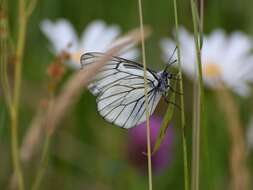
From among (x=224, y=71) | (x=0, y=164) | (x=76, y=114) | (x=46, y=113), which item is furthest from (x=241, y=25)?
(x=46, y=113)

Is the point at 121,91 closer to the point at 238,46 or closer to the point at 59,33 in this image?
the point at 59,33

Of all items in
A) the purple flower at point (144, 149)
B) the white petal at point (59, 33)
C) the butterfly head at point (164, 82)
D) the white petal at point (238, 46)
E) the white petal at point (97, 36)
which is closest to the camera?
the butterfly head at point (164, 82)

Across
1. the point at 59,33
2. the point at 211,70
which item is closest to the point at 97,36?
the point at 59,33

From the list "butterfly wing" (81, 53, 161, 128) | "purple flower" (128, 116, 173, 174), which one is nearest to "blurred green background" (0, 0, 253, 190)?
"purple flower" (128, 116, 173, 174)

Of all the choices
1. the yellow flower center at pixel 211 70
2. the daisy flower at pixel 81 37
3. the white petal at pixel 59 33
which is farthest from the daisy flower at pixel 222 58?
the white petal at pixel 59 33

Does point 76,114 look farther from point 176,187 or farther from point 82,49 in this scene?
point 176,187

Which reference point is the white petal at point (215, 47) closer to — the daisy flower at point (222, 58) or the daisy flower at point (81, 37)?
the daisy flower at point (222, 58)
